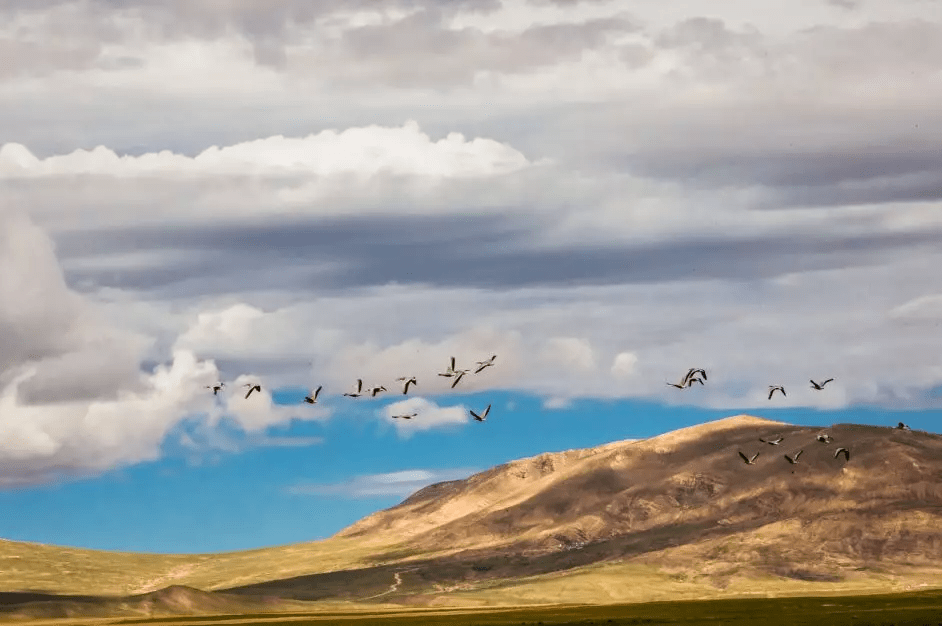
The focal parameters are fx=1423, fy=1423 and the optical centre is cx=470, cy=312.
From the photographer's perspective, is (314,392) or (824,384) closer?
(314,392)

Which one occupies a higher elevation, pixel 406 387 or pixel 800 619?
pixel 406 387

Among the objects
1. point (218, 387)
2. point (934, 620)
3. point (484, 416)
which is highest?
point (218, 387)

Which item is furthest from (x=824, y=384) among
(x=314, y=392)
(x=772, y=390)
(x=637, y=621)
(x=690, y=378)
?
(x=637, y=621)

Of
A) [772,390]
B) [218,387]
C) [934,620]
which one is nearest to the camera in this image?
[772,390]

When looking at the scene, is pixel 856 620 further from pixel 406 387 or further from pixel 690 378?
pixel 406 387

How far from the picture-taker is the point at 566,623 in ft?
643

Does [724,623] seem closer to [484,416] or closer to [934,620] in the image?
[934,620]

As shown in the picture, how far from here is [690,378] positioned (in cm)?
11525

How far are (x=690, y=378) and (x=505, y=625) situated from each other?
306ft

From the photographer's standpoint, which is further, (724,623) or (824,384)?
(724,623)

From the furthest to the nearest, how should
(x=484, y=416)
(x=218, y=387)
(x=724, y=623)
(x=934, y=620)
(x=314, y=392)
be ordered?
(x=724, y=623) < (x=934, y=620) < (x=218, y=387) < (x=314, y=392) < (x=484, y=416)

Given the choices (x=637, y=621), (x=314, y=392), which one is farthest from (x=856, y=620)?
(x=314, y=392)

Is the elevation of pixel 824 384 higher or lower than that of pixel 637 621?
higher

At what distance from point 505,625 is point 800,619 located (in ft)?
134
